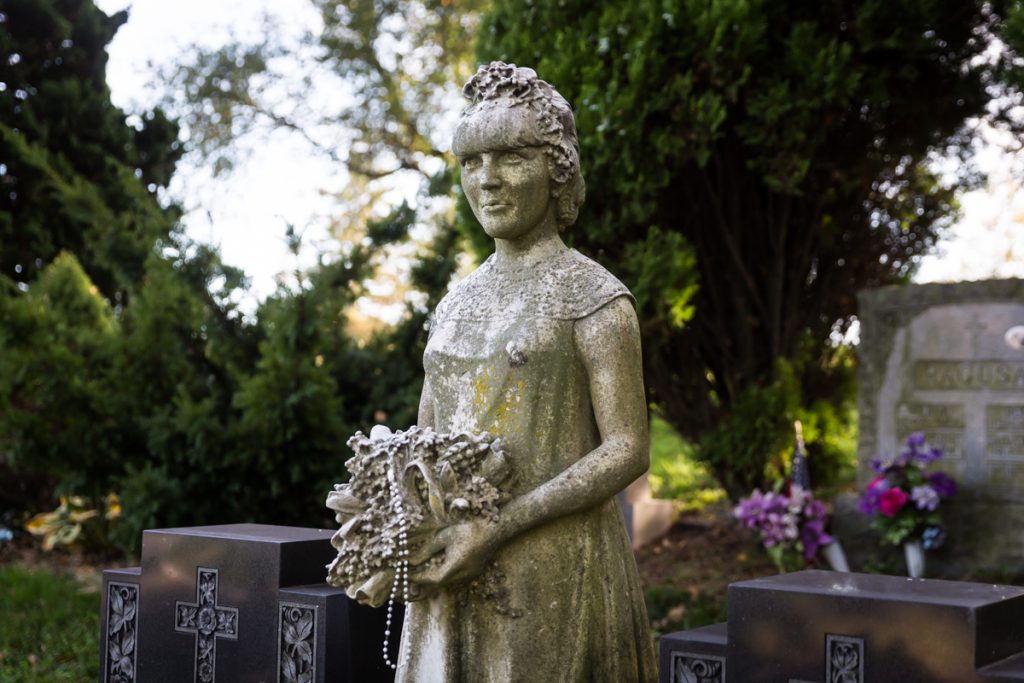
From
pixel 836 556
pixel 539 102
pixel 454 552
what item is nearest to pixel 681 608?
pixel 836 556

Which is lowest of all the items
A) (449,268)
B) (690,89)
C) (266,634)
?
(266,634)

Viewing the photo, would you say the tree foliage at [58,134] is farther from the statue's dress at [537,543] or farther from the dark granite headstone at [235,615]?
the statue's dress at [537,543]

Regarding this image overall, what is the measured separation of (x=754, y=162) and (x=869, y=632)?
4807mm

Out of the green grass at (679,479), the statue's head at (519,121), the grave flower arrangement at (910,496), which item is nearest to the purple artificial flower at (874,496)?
the grave flower arrangement at (910,496)

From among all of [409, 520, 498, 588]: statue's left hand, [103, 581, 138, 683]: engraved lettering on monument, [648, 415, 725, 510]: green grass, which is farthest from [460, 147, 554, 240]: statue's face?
[648, 415, 725, 510]: green grass

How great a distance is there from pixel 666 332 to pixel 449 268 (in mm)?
1567

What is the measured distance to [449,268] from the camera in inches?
310

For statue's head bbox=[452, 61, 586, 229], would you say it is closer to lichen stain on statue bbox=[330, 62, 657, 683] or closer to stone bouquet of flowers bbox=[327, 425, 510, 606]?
lichen stain on statue bbox=[330, 62, 657, 683]

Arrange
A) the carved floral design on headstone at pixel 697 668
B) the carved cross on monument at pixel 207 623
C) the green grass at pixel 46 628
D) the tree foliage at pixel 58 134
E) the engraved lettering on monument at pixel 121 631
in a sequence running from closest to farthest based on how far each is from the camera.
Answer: the carved floral design on headstone at pixel 697 668 → the carved cross on monument at pixel 207 623 → the engraved lettering on monument at pixel 121 631 → the green grass at pixel 46 628 → the tree foliage at pixel 58 134

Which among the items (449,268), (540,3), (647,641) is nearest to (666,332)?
(449,268)

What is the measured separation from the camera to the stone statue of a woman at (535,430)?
2793mm

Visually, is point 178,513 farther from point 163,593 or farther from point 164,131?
point 164,131

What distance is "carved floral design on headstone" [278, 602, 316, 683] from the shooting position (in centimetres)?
403

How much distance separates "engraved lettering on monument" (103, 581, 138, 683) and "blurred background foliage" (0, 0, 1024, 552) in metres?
2.30
